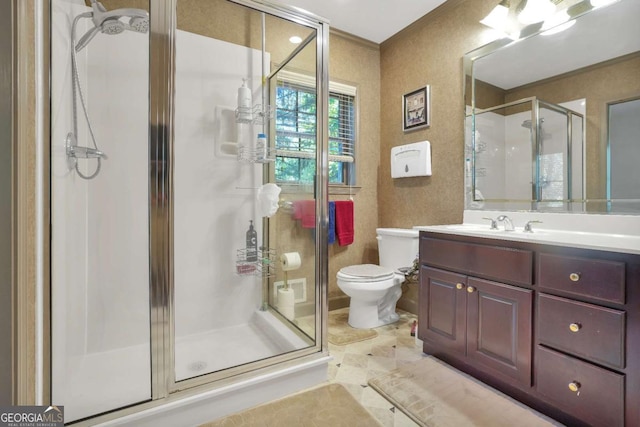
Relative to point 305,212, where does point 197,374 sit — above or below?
below

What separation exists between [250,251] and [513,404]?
179 cm

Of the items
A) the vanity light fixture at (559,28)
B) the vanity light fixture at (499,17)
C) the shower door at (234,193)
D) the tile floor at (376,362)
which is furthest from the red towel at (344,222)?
the vanity light fixture at (559,28)

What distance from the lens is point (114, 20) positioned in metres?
1.40

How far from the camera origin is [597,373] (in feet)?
3.93

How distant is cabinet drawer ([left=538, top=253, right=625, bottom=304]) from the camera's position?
1.16 meters

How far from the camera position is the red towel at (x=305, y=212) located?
6.08 ft

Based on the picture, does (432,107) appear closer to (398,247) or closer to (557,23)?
(557,23)

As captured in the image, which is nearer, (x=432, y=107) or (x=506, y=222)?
(x=506, y=222)

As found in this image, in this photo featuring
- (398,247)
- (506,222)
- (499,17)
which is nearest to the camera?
(506,222)

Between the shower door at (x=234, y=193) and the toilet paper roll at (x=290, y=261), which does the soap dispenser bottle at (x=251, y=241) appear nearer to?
the shower door at (x=234, y=193)

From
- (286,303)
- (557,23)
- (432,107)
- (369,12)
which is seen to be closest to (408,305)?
(286,303)

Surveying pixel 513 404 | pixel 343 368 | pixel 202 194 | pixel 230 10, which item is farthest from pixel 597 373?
pixel 230 10

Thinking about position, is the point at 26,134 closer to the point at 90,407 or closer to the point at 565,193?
the point at 90,407

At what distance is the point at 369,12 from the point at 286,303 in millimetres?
2406
